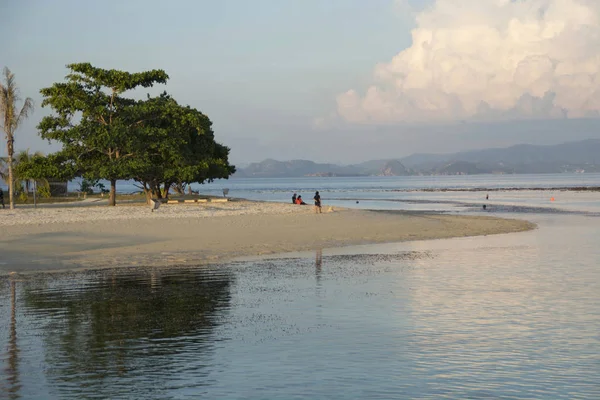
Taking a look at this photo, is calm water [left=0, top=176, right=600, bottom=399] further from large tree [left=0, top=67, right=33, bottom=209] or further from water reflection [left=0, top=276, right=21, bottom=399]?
large tree [left=0, top=67, right=33, bottom=209]

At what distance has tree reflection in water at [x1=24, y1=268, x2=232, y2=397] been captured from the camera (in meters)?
10.3

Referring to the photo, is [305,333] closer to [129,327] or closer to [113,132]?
[129,327]

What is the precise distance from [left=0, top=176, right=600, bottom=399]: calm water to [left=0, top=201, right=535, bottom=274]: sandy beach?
11.9ft

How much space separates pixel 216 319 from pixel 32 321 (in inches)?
136

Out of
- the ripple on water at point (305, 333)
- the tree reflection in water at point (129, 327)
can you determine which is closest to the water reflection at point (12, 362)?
the ripple on water at point (305, 333)

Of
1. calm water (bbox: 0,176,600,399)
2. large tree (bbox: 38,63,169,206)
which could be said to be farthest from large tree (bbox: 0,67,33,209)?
calm water (bbox: 0,176,600,399)

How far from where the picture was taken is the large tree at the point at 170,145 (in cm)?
5997

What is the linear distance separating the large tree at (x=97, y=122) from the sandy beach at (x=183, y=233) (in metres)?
8.56

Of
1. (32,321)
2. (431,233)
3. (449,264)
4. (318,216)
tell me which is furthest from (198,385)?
(318,216)

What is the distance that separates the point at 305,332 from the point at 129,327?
3.23m

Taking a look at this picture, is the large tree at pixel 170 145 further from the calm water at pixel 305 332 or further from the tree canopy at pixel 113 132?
the calm water at pixel 305 332

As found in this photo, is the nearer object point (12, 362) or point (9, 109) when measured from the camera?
point (12, 362)

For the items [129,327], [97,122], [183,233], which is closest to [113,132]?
Answer: [97,122]

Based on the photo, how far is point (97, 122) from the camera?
60.3 m
